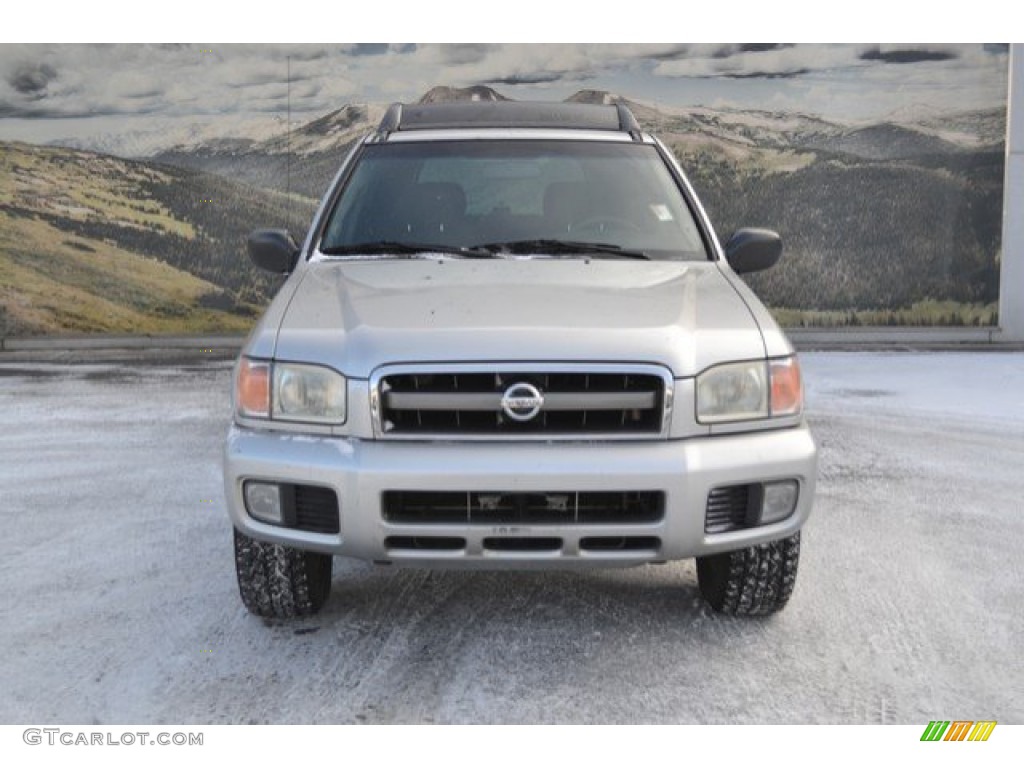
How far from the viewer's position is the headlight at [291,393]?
3562 millimetres

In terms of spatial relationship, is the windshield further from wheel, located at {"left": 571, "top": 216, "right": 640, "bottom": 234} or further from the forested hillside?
the forested hillside

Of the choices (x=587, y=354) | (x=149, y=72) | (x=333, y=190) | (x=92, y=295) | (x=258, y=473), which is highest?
(x=149, y=72)

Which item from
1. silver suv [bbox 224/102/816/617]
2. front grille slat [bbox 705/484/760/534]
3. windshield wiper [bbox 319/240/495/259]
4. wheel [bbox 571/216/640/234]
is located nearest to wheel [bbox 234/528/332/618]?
silver suv [bbox 224/102/816/617]

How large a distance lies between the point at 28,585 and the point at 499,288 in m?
2.25

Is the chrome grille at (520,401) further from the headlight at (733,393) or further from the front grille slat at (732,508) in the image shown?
the front grille slat at (732,508)

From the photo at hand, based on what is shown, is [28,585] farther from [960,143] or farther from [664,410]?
[960,143]

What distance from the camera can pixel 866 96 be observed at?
13141 mm

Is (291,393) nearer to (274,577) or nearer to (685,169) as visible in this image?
(274,577)

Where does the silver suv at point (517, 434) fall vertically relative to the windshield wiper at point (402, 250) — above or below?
below

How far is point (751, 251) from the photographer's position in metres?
4.70

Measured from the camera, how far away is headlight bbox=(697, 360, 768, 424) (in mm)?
3562

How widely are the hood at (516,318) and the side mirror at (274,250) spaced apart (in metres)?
0.55
